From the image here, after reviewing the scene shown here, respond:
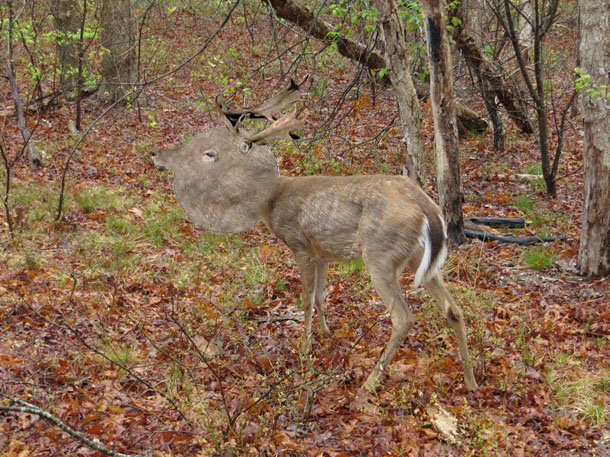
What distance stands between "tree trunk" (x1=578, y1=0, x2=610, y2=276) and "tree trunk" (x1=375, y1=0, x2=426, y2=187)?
1791 mm

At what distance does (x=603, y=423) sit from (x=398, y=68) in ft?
13.2

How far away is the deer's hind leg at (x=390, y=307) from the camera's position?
16.3ft

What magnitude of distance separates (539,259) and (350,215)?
3.45 m

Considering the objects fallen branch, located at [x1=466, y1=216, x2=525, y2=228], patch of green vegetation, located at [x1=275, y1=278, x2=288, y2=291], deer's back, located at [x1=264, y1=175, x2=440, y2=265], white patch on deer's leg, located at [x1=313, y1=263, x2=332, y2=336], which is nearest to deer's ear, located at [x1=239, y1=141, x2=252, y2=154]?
deer's back, located at [x1=264, y1=175, x2=440, y2=265]

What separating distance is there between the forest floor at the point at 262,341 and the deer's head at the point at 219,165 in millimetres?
845

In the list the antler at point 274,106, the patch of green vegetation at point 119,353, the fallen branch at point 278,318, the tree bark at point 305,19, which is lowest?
the fallen branch at point 278,318

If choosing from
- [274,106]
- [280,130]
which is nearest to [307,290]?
[280,130]

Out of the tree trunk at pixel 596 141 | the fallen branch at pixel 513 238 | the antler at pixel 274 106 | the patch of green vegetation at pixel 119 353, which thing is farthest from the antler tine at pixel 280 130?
the fallen branch at pixel 513 238

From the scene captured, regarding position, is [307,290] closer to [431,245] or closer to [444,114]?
[431,245]

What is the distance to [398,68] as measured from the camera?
6.99 metres

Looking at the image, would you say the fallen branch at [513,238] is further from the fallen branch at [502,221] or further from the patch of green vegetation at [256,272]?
the patch of green vegetation at [256,272]

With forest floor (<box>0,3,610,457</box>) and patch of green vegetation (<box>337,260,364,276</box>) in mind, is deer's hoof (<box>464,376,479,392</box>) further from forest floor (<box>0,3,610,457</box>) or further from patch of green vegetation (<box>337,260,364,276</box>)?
patch of green vegetation (<box>337,260,364,276</box>)

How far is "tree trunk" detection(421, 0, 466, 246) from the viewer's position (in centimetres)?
734

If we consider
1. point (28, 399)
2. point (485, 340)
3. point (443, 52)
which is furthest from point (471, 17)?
point (28, 399)
